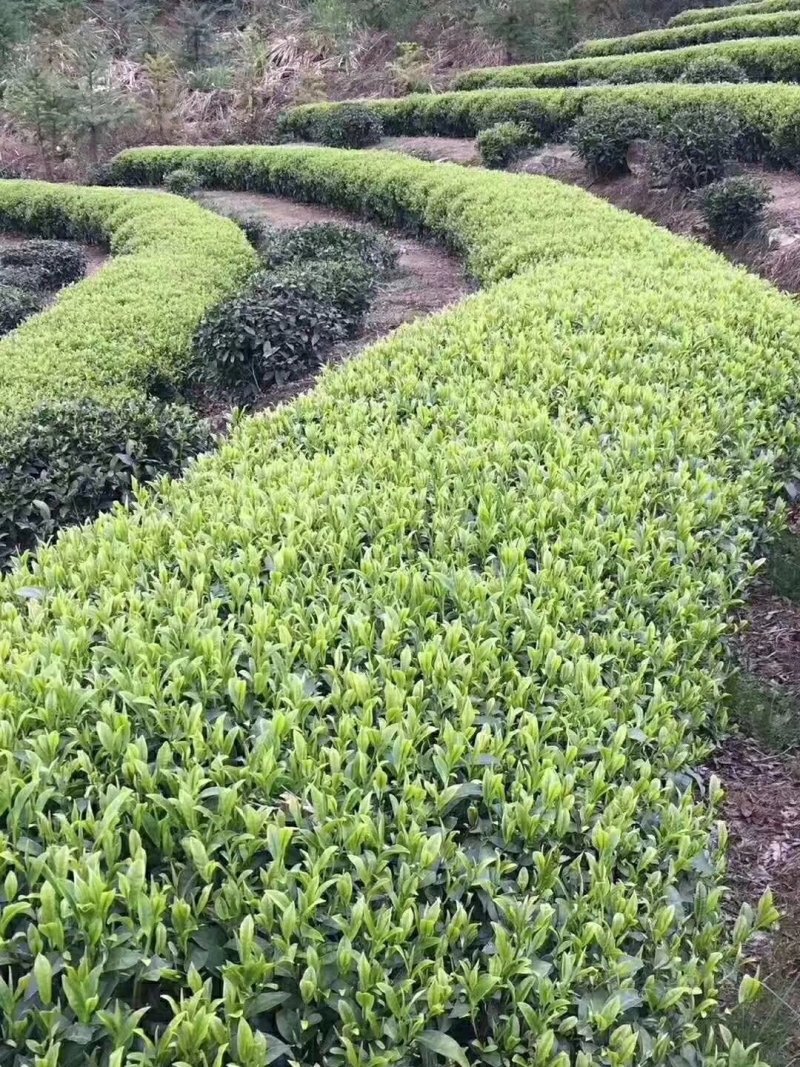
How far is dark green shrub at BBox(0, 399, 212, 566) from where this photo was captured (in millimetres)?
Result: 5246

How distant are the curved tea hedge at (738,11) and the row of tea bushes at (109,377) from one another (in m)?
13.4

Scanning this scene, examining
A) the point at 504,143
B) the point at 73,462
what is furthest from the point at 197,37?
the point at 73,462

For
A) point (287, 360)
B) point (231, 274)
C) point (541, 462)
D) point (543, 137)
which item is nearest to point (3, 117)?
point (543, 137)

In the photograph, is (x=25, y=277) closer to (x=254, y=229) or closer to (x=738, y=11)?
(x=254, y=229)

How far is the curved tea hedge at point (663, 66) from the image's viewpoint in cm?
1363

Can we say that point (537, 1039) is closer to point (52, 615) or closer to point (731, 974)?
point (731, 974)

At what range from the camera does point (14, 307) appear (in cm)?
1089

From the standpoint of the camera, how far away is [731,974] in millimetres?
2068

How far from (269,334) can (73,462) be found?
9.00 ft

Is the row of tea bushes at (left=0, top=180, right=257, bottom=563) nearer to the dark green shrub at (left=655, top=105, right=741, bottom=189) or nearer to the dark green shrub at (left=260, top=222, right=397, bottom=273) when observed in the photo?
the dark green shrub at (left=260, top=222, right=397, bottom=273)

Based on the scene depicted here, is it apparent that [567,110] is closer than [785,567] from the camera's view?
No

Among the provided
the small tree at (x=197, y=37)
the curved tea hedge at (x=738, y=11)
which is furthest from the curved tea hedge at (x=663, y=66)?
the small tree at (x=197, y=37)

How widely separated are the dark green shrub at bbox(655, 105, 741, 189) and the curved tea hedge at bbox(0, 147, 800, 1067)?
302 inches

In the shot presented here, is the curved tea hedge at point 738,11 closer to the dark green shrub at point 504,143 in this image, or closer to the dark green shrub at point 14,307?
the dark green shrub at point 504,143
